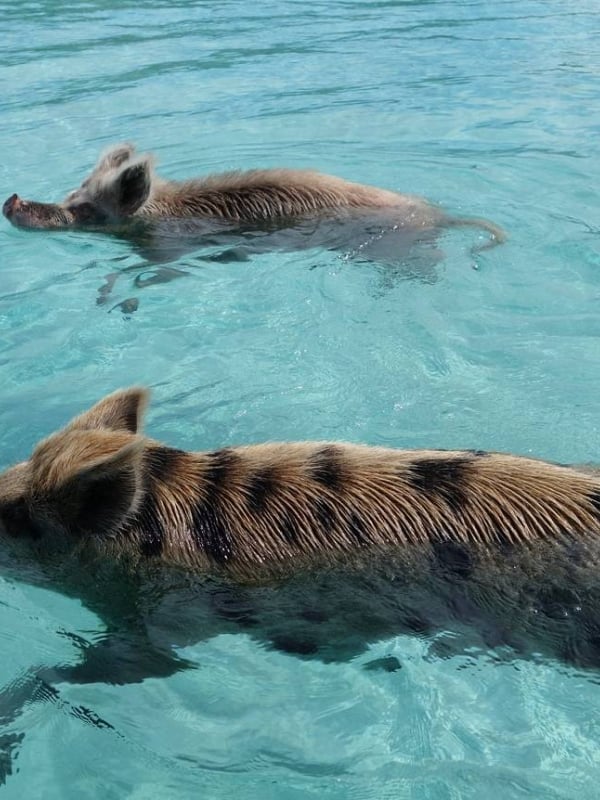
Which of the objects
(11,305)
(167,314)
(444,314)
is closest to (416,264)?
(444,314)

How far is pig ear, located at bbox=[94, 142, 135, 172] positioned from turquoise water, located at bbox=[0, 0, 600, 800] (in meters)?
0.83

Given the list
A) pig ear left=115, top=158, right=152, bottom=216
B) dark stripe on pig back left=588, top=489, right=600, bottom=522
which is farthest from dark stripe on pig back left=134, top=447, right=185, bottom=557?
pig ear left=115, top=158, right=152, bottom=216

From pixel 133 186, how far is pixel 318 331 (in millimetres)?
2886

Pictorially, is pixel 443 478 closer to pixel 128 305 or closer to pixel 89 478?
pixel 89 478

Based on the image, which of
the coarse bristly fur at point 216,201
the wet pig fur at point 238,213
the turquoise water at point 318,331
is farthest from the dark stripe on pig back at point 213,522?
the coarse bristly fur at point 216,201

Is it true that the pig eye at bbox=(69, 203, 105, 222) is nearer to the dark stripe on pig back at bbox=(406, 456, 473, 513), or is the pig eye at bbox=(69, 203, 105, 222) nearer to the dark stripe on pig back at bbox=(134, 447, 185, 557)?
the dark stripe on pig back at bbox=(134, 447, 185, 557)

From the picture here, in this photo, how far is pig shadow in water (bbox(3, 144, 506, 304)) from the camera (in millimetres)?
9523

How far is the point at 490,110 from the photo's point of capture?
14.3 meters

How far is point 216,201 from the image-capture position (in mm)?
10305

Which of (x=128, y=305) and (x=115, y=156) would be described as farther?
(x=115, y=156)

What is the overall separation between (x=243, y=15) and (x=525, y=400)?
14.6 meters

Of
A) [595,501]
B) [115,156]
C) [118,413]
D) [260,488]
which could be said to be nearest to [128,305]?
[115,156]

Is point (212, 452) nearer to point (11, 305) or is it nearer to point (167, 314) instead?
point (167, 314)

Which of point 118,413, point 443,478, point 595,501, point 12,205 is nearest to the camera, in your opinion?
point 595,501
